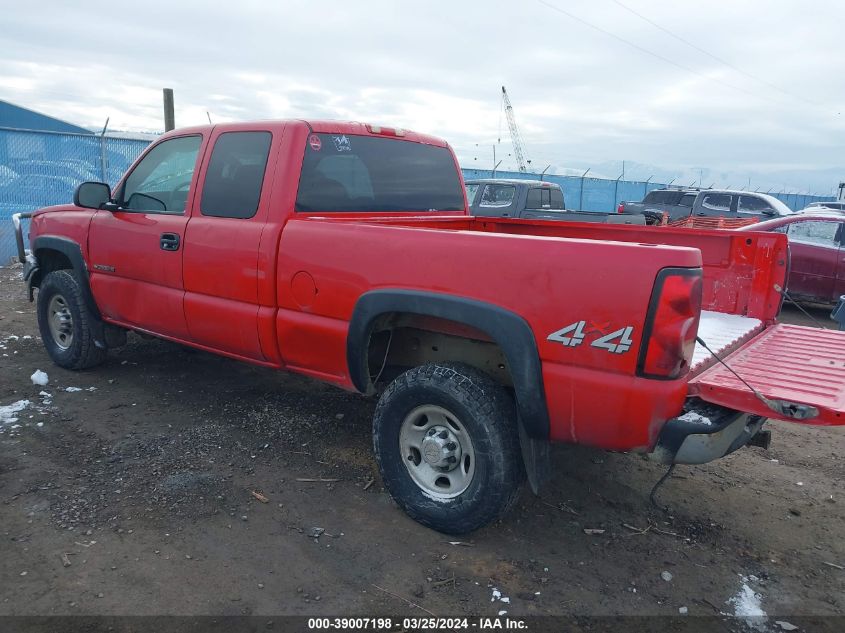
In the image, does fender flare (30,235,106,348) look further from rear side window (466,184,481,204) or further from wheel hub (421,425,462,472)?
rear side window (466,184,481,204)

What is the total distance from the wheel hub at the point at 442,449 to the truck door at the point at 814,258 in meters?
7.73

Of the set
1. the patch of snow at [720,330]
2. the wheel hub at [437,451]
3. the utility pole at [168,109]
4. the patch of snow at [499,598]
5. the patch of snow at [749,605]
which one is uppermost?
the utility pole at [168,109]

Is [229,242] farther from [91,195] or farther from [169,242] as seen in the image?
[91,195]

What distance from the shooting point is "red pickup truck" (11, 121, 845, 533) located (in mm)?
2611

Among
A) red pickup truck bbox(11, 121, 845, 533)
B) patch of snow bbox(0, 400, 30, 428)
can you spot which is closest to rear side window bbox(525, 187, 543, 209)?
red pickup truck bbox(11, 121, 845, 533)

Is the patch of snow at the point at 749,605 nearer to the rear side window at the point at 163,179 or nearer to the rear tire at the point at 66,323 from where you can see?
the rear side window at the point at 163,179

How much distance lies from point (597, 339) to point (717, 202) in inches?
623

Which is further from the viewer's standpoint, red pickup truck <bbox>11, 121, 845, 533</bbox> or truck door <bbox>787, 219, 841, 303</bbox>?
truck door <bbox>787, 219, 841, 303</bbox>

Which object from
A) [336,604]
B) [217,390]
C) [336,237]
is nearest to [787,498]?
[336,604]

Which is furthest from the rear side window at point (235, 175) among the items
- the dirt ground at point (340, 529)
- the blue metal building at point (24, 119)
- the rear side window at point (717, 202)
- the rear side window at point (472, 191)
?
the blue metal building at point (24, 119)

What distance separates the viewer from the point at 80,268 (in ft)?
16.9

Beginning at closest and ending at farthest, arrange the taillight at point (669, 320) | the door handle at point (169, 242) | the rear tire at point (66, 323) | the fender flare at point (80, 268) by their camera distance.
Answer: the taillight at point (669, 320), the door handle at point (169, 242), the fender flare at point (80, 268), the rear tire at point (66, 323)

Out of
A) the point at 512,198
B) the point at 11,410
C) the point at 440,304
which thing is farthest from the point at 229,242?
the point at 512,198

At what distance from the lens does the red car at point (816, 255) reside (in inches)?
353
